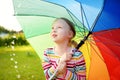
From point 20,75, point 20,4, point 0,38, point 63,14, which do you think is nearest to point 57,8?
point 63,14

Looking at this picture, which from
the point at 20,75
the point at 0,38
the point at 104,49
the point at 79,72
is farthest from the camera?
the point at 0,38

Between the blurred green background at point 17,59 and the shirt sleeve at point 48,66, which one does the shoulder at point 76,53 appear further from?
the blurred green background at point 17,59

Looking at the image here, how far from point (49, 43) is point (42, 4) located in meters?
0.36

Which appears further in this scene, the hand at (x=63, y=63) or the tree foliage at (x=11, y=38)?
the tree foliage at (x=11, y=38)

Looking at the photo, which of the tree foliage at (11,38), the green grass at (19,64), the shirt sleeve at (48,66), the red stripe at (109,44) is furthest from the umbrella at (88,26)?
the tree foliage at (11,38)

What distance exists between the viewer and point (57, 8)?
3.94 m

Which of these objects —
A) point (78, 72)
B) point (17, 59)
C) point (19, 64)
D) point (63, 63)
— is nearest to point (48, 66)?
point (63, 63)

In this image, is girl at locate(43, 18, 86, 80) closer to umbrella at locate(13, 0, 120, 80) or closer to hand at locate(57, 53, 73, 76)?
hand at locate(57, 53, 73, 76)

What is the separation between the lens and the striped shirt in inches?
143

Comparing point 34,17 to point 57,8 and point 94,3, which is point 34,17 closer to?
point 57,8

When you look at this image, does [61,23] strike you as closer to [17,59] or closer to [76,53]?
[76,53]

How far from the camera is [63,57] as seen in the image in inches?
141

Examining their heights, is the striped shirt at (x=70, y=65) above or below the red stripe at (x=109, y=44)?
below

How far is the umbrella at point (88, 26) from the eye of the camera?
376 cm
